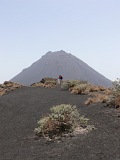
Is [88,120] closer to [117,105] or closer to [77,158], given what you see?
[117,105]

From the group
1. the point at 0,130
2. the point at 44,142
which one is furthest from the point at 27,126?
the point at 44,142

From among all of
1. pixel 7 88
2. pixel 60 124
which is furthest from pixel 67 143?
pixel 7 88

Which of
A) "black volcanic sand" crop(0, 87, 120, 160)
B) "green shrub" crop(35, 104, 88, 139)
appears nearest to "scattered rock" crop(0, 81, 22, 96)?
"black volcanic sand" crop(0, 87, 120, 160)

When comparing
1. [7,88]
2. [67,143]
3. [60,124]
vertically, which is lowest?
[67,143]

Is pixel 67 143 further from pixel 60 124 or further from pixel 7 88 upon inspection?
pixel 7 88

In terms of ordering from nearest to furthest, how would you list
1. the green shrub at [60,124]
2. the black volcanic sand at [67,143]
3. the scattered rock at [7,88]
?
the black volcanic sand at [67,143], the green shrub at [60,124], the scattered rock at [7,88]

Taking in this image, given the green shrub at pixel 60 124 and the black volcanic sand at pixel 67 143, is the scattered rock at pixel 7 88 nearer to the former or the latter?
the black volcanic sand at pixel 67 143

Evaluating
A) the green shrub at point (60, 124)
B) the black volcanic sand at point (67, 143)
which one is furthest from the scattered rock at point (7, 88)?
the green shrub at point (60, 124)

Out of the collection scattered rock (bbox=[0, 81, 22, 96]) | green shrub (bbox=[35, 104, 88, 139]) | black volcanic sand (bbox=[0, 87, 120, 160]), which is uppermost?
scattered rock (bbox=[0, 81, 22, 96])

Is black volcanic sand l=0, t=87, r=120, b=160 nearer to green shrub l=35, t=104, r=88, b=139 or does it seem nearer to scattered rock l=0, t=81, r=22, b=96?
green shrub l=35, t=104, r=88, b=139

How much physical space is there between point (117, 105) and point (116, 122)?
9.21 feet

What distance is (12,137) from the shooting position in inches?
478

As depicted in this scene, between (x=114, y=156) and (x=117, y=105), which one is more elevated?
(x=117, y=105)

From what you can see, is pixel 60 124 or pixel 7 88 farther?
pixel 7 88
